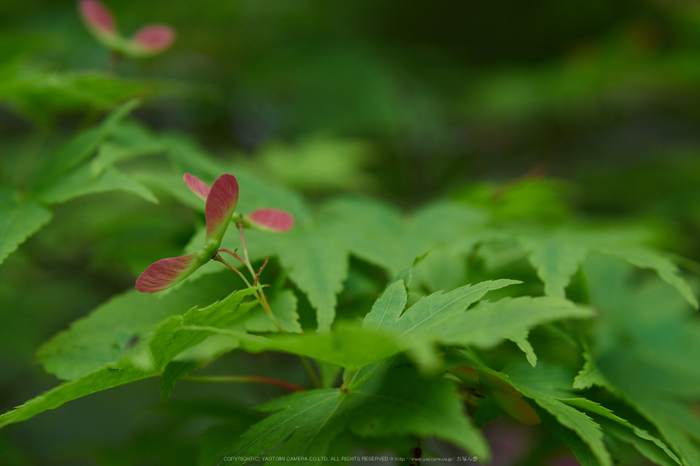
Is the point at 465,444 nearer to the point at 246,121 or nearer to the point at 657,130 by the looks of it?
the point at 246,121

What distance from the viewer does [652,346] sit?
1032 millimetres

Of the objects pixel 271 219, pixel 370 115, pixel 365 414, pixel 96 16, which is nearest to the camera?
pixel 365 414

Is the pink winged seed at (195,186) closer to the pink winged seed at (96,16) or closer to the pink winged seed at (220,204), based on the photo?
the pink winged seed at (220,204)

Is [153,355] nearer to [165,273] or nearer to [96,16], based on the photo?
[165,273]

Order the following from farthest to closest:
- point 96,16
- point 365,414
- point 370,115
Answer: point 370,115 → point 96,16 → point 365,414

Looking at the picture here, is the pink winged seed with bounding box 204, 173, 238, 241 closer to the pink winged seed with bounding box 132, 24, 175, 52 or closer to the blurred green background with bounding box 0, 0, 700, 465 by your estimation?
the pink winged seed with bounding box 132, 24, 175, 52

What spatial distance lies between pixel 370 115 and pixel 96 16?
2.17 m

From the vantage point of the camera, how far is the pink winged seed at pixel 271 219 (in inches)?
27.9

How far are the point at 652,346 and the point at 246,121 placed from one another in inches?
111

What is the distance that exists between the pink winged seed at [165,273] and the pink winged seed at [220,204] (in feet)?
0.14

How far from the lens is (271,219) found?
2.35ft

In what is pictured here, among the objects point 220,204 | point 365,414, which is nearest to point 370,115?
point 220,204

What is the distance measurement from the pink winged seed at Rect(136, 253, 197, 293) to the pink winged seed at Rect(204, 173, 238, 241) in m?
0.04

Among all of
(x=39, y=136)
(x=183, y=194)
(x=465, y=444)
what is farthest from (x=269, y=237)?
(x=39, y=136)
